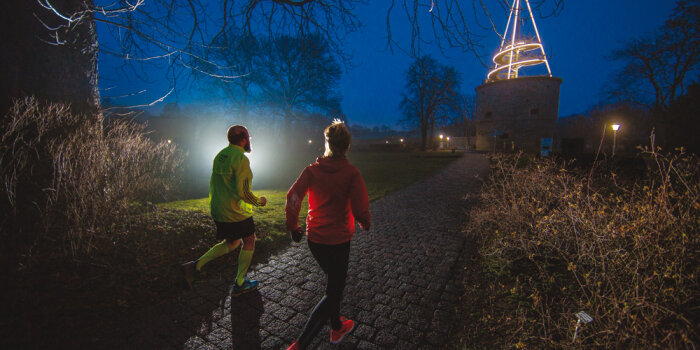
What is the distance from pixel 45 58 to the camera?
12.0 feet

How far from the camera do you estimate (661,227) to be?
2.72 metres

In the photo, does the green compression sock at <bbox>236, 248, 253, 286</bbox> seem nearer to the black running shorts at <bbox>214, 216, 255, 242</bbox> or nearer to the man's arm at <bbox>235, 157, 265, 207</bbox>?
the black running shorts at <bbox>214, 216, 255, 242</bbox>

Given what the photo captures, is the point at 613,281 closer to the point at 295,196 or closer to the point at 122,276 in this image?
the point at 295,196

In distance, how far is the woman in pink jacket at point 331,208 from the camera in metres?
2.14

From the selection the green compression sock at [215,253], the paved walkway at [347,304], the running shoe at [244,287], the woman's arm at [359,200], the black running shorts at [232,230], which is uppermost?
the woman's arm at [359,200]

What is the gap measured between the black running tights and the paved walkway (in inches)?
10.9

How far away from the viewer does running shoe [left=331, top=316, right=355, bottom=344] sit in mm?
2402

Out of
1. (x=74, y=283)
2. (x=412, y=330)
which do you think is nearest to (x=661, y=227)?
(x=412, y=330)

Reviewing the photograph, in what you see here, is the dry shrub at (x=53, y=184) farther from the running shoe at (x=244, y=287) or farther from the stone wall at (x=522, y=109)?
the stone wall at (x=522, y=109)

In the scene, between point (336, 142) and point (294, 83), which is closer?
point (336, 142)

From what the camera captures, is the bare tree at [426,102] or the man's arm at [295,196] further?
the bare tree at [426,102]

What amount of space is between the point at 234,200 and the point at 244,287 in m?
1.07

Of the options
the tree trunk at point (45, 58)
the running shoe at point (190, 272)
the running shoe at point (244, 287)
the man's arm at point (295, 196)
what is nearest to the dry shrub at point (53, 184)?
the tree trunk at point (45, 58)

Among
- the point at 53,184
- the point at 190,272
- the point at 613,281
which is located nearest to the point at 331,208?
the point at 190,272
